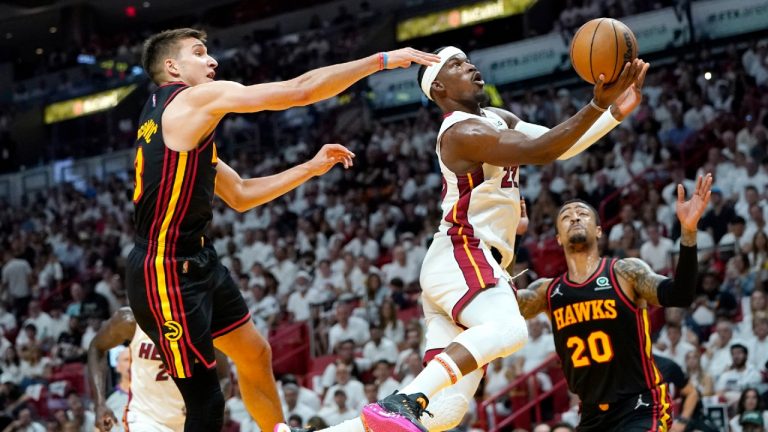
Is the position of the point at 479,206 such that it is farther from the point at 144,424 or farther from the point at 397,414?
the point at 144,424

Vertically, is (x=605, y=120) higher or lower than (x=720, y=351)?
higher

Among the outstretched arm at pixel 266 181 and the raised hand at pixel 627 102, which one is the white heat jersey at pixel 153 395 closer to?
the outstretched arm at pixel 266 181

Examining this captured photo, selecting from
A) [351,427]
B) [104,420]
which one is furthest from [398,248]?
[351,427]

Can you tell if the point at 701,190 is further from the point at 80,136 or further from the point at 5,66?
the point at 5,66

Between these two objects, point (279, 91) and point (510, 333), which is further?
point (510, 333)

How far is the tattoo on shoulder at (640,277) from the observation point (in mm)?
6797

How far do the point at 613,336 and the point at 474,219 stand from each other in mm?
1316

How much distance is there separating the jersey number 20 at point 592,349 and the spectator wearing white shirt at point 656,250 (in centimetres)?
661

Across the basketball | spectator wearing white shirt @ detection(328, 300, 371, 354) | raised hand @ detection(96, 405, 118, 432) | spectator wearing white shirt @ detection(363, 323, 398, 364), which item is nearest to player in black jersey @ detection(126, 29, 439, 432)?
the basketball

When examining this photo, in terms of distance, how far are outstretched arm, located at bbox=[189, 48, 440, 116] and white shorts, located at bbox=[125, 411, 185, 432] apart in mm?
2887

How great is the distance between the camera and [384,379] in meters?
13.3

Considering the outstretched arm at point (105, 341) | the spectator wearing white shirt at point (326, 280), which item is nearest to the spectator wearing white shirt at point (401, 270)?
the spectator wearing white shirt at point (326, 280)

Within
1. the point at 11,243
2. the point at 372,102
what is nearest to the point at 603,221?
the point at 372,102

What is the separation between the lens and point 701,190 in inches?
255
